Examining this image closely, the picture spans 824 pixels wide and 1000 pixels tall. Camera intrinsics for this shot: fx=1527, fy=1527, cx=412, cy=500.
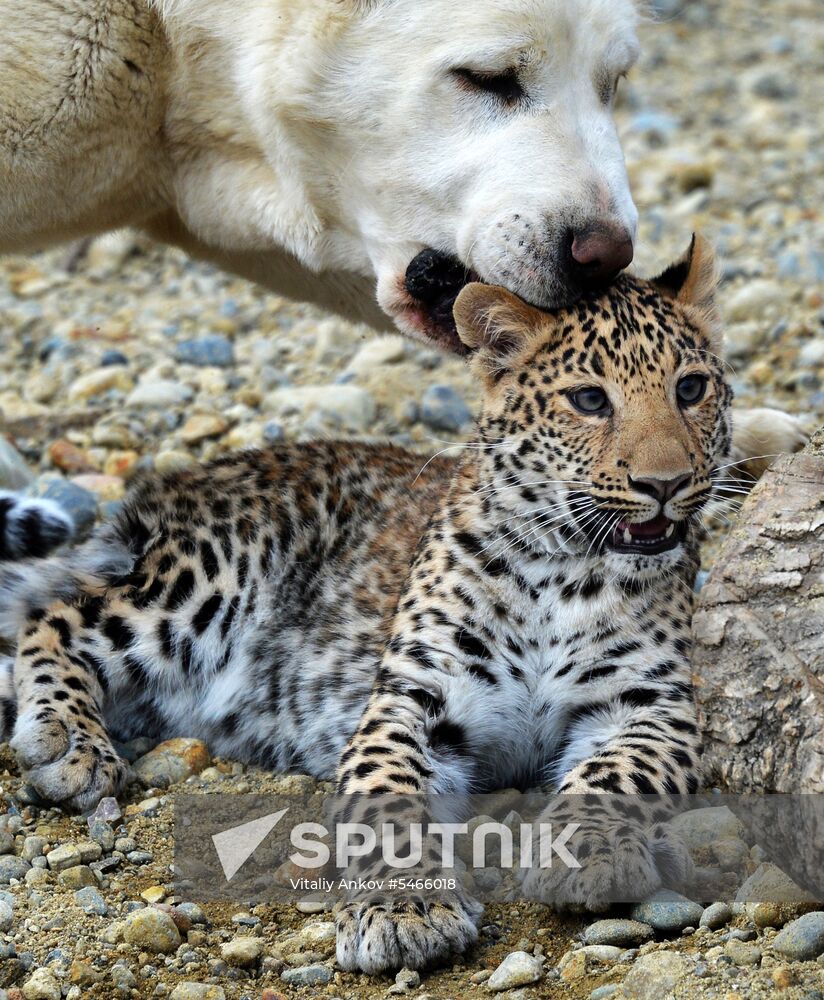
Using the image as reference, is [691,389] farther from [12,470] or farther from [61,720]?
[12,470]

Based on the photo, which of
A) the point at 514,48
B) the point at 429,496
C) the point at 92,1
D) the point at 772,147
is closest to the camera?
the point at 514,48

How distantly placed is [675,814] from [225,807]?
5.10ft

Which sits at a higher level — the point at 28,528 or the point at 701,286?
the point at 701,286

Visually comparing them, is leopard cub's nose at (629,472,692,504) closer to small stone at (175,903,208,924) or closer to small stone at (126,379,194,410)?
small stone at (175,903,208,924)

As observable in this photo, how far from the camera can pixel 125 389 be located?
Result: 8.80 metres

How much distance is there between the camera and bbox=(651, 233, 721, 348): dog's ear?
555cm

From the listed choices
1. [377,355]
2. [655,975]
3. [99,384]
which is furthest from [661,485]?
[99,384]

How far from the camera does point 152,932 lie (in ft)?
13.9

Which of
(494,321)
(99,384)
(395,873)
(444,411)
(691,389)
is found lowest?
(99,384)

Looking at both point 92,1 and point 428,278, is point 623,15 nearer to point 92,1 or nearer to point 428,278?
point 428,278

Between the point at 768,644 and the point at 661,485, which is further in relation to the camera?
the point at 661,485

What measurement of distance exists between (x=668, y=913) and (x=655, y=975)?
0.38 m

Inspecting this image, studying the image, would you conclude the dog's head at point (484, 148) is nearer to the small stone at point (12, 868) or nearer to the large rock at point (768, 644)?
the large rock at point (768, 644)

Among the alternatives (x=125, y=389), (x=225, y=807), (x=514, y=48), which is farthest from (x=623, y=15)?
(x=125, y=389)
